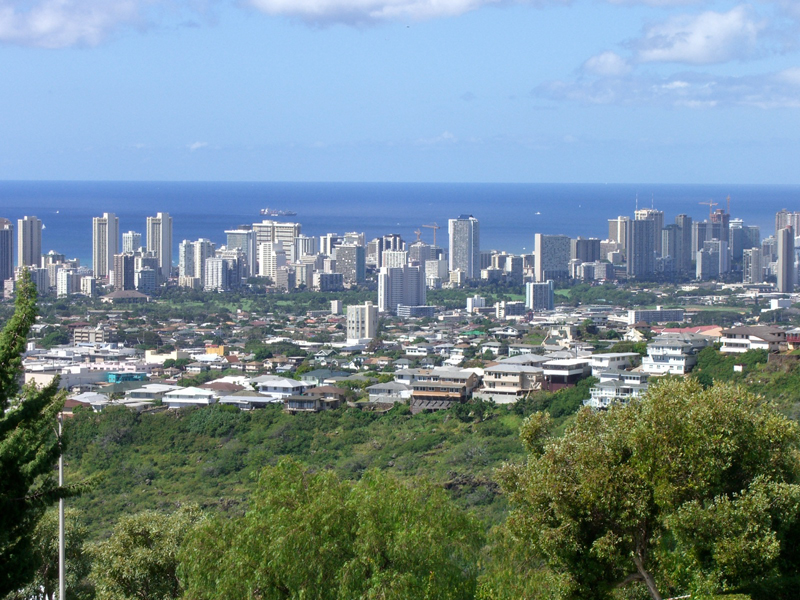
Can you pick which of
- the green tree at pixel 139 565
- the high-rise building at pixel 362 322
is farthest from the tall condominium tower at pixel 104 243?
the green tree at pixel 139 565

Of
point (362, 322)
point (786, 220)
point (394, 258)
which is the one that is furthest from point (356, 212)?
point (362, 322)

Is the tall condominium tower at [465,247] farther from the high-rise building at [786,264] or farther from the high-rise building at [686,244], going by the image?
the high-rise building at [786,264]

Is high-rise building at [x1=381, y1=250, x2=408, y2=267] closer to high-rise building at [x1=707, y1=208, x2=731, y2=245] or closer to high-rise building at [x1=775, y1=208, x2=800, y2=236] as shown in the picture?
high-rise building at [x1=707, y1=208, x2=731, y2=245]

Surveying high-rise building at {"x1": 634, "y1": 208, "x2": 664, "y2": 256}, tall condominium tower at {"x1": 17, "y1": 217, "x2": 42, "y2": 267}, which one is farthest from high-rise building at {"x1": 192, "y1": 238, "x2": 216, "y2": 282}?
high-rise building at {"x1": 634, "y1": 208, "x2": 664, "y2": 256}

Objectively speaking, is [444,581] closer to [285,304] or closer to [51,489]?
[51,489]

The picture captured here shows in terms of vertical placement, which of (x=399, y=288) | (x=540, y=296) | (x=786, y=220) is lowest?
(x=540, y=296)

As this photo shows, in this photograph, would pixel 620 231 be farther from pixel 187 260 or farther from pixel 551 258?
pixel 187 260
